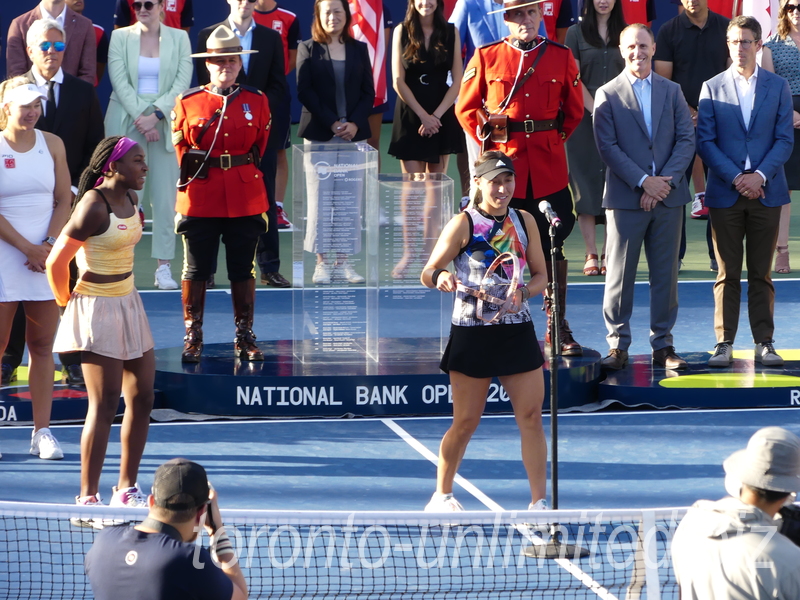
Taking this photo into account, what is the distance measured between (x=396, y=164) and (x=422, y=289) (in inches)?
424

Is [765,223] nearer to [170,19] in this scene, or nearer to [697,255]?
[697,255]

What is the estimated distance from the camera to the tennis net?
5.16 metres

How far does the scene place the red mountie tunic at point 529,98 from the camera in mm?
9094

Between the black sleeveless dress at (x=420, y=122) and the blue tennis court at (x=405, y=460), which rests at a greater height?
the black sleeveless dress at (x=420, y=122)

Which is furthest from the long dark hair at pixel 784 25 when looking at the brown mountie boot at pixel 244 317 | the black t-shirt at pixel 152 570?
the black t-shirt at pixel 152 570

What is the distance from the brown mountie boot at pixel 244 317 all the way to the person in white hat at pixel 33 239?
162 centimetres

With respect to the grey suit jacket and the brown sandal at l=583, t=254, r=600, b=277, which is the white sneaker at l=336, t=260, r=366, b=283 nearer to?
the grey suit jacket

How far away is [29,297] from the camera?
25.6ft

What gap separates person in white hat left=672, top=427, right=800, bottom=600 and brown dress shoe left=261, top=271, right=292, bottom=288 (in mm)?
8800

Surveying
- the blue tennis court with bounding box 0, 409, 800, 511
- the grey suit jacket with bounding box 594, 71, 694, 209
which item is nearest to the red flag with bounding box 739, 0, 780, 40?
the grey suit jacket with bounding box 594, 71, 694, 209

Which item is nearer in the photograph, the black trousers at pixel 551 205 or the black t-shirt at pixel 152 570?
the black t-shirt at pixel 152 570

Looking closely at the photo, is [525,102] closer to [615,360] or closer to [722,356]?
[615,360]

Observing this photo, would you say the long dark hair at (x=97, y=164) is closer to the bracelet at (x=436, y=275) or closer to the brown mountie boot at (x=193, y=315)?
the bracelet at (x=436, y=275)

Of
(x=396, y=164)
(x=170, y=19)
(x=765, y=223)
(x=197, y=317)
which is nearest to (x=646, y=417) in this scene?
(x=765, y=223)
